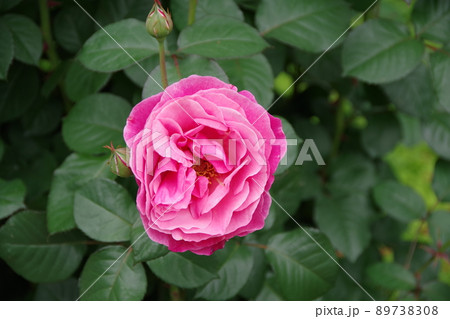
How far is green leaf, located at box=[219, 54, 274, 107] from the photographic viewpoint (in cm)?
91

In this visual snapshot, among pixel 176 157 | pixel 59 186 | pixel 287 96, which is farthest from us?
pixel 287 96

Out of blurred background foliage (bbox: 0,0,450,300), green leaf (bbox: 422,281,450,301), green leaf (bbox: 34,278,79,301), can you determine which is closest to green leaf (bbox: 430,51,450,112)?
blurred background foliage (bbox: 0,0,450,300)

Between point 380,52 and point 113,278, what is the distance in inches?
28.0

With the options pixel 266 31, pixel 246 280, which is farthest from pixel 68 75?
pixel 246 280

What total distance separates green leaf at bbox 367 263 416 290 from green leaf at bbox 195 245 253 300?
0.42 m

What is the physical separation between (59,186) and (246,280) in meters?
0.42

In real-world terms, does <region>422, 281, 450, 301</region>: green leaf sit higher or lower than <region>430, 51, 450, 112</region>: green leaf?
lower

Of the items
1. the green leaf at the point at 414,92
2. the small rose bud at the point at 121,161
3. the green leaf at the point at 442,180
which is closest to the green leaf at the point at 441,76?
the green leaf at the point at 414,92

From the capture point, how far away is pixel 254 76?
3.01 ft

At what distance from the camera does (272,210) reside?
939 millimetres

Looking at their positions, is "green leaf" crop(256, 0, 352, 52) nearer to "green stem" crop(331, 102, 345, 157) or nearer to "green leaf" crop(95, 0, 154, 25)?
"green leaf" crop(95, 0, 154, 25)

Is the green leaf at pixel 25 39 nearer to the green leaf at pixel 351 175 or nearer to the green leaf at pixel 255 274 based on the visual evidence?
the green leaf at pixel 255 274

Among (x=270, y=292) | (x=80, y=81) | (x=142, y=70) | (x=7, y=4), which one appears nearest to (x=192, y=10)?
(x=142, y=70)

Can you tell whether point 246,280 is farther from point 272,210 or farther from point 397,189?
point 397,189
